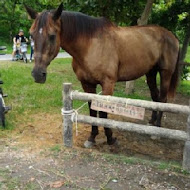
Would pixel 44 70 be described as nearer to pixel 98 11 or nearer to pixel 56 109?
pixel 56 109

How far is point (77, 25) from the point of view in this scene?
4086mm

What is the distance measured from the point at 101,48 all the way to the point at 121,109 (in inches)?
41.3

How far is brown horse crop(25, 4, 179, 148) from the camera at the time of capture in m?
3.63

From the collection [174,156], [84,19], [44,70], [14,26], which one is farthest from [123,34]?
[14,26]

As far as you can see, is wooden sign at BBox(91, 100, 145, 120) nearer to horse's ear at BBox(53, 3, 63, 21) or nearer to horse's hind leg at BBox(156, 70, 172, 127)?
horse's ear at BBox(53, 3, 63, 21)

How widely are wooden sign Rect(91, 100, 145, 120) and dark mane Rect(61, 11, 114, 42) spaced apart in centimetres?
101

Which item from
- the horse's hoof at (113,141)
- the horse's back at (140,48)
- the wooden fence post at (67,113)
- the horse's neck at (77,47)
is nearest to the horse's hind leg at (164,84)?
the horse's back at (140,48)

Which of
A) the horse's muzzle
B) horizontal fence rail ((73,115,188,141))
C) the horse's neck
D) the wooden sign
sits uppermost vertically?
the horse's neck

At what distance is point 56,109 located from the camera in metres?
6.26

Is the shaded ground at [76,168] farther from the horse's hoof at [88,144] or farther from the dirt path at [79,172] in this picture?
the horse's hoof at [88,144]

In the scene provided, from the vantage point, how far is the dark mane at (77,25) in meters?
3.97

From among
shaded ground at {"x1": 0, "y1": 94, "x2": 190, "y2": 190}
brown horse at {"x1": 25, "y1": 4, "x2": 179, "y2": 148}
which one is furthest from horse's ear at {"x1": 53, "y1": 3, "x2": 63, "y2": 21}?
shaded ground at {"x1": 0, "y1": 94, "x2": 190, "y2": 190}

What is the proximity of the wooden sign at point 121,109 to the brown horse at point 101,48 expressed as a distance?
1.71 feet

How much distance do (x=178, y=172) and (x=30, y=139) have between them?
7.47 feet
